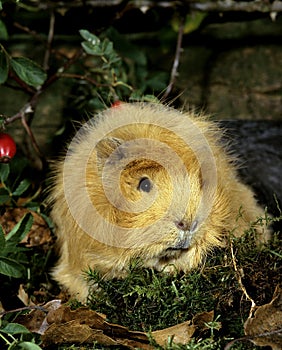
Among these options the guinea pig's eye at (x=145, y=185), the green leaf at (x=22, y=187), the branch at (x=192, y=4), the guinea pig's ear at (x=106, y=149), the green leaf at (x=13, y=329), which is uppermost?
the branch at (x=192, y=4)

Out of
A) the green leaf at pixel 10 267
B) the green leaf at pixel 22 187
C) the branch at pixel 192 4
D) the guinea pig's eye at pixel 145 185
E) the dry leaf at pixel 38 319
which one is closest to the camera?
the guinea pig's eye at pixel 145 185

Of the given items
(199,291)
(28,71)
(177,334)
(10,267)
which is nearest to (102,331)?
(177,334)

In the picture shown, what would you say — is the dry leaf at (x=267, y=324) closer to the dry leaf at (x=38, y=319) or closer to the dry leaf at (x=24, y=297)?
the dry leaf at (x=38, y=319)

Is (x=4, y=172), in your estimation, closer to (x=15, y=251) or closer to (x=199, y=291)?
(x=15, y=251)

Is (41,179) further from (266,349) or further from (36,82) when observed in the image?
(266,349)

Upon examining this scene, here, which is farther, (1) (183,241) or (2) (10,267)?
(2) (10,267)

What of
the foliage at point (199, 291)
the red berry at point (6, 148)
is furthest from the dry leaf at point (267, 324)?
the red berry at point (6, 148)
